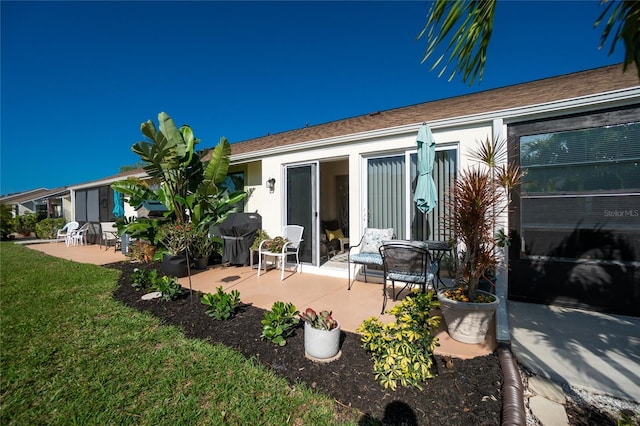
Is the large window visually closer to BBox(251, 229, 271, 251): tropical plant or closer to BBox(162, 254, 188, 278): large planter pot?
BBox(251, 229, 271, 251): tropical plant

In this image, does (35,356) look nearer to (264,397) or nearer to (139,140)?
(264,397)

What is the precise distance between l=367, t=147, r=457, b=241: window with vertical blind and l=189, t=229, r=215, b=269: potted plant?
4.60m

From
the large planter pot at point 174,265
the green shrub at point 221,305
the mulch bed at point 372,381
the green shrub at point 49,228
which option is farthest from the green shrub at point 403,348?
the green shrub at point 49,228

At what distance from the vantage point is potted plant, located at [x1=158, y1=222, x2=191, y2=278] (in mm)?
6445

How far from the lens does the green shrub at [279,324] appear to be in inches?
120

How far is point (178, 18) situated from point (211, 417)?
33.3 feet

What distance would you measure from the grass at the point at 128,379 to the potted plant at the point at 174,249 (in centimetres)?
222

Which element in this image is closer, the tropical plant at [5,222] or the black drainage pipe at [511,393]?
the black drainage pipe at [511,393]

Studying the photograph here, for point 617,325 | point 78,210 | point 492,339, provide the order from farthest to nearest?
1. point 78,210
2. point 617,325
3. point 492,339

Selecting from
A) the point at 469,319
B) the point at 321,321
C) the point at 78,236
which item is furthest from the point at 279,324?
the point at 78,236

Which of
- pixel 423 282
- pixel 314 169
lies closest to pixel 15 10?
pixel 314 169

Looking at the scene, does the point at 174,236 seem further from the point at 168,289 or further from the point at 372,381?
the point at 372,381

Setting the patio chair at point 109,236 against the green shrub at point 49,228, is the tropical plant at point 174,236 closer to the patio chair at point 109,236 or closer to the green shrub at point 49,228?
the patio chair at point 109,236

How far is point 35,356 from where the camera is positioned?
2.99m
